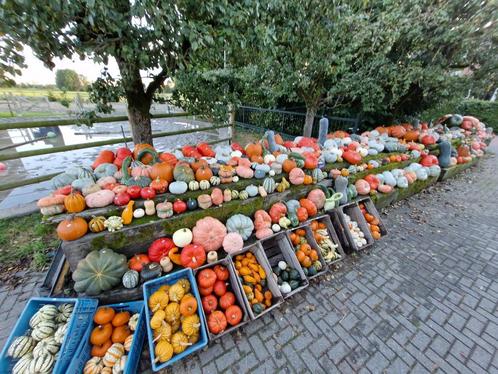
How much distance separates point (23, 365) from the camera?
5.04 feet

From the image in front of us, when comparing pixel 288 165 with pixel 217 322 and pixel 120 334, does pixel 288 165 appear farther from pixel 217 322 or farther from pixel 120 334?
pixel 120 334

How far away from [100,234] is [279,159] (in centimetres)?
262

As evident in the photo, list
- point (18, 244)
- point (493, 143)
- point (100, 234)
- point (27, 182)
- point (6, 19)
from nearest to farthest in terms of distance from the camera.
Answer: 1. point (6, 19)
2. point (100, 234)
3. point (18, 244)
4. point (27, 182)
5. point (493, 143)

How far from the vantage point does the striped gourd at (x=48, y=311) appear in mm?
1770

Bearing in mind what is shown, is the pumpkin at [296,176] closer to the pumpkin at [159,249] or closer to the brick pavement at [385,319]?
the brick pavement at [385,319]

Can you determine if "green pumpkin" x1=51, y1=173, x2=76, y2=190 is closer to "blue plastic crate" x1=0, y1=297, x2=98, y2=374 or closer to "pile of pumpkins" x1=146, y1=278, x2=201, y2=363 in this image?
"blue plastic crate" x1=0, y1=297, x2=98, y2=374

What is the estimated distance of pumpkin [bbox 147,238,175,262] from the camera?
2.35 metres

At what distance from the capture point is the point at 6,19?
1241 mm

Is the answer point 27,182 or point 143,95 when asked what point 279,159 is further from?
point 27,182

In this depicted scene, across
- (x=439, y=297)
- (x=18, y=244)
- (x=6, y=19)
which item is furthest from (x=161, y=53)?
(x=439, y=297)

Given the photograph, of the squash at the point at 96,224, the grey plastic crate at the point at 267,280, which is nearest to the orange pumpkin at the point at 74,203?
the squash at the point at 96,224

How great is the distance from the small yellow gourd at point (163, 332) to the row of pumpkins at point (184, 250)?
515 millimetres

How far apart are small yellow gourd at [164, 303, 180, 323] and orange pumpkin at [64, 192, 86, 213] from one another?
55.1 inches

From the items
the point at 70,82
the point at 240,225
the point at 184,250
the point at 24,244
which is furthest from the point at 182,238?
the point at 70,82
